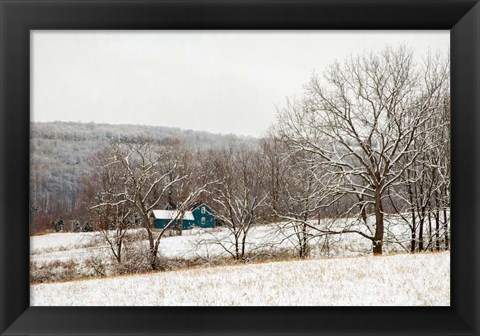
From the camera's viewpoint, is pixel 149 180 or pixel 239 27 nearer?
pixel 239 27

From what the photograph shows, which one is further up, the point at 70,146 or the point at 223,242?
the point at 70,146

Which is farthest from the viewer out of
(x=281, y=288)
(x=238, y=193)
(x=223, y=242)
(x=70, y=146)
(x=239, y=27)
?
(x=238, y=193)

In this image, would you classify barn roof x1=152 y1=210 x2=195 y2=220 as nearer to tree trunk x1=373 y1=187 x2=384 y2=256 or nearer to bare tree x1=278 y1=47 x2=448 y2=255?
bare tree x1=278 y1=47 x2=448 y2=255

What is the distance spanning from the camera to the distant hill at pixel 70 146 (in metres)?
2.04

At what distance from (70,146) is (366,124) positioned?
1.84m

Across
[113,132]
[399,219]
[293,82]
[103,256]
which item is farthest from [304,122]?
[103,256]

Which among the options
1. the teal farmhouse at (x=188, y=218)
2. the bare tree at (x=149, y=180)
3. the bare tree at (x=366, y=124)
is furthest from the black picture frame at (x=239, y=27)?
the teal farmhouse at (x=188, y=218)

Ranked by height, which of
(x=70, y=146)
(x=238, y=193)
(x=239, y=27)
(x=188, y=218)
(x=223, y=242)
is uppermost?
(x=239, y=27)

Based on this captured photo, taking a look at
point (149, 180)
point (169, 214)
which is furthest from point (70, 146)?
point (169, 214)

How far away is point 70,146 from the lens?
2266mm

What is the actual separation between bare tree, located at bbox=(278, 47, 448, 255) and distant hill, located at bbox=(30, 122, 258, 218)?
44cm

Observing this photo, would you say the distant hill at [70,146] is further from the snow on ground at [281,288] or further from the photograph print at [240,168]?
the snow on ground at [281,288]

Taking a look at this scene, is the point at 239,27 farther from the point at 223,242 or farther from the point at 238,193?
the point at 223,242

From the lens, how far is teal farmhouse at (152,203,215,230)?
2451 mm
